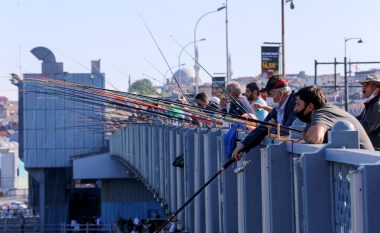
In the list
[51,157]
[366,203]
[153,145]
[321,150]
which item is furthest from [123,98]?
[51,157]

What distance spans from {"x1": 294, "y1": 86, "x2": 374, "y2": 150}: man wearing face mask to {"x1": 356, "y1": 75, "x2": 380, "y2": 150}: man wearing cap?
690 mm

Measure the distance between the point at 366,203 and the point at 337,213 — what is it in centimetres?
108

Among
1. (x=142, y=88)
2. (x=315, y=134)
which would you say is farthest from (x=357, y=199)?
(x=142, y=88)

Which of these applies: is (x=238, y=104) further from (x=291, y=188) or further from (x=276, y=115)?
(x=291, y=188)

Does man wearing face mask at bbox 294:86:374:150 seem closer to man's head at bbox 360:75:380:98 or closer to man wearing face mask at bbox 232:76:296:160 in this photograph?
man wearing face mask at bbox 232:76:296:160

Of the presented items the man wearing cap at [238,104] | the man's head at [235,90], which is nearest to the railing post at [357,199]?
the man wearing cap at [238,104]

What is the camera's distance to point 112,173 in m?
59.2

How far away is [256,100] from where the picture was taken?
468 inches

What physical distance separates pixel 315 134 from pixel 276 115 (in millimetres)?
2456

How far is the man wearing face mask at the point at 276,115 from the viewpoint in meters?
7.93

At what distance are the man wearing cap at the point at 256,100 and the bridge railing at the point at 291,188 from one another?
512 millimetres

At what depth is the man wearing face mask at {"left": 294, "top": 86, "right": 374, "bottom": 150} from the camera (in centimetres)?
635

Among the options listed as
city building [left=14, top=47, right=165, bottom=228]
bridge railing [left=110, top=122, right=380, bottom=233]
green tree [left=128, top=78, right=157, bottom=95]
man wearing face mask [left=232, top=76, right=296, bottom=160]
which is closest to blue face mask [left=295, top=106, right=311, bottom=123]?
bridge railing [left=110, top=122, right=380, bottom=233]

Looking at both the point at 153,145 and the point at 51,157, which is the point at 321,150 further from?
the point at 51,157
